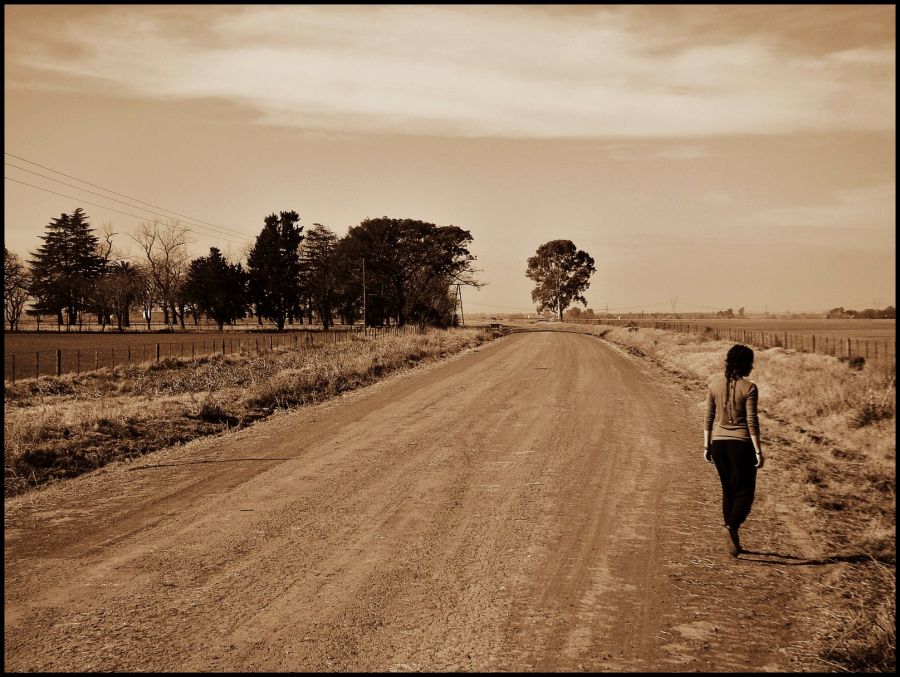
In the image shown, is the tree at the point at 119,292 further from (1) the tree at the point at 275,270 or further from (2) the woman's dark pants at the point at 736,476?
(2) the woman's dark pants at the point at 736,476

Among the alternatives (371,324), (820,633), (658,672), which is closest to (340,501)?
(658,672)

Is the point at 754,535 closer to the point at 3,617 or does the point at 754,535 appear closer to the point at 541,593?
the point at 541,593

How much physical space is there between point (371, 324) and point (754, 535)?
225 ft

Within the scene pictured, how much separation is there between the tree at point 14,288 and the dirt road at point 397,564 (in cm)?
8957

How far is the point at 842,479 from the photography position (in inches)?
356

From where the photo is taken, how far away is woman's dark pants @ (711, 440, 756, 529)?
590cm

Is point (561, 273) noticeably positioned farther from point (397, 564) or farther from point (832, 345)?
point (397, 564)

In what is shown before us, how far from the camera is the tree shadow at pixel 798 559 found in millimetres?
5777

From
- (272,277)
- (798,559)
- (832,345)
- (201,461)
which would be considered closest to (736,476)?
(798,559)

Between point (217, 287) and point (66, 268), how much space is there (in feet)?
81.5

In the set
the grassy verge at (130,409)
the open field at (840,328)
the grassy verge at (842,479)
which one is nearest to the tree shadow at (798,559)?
the grassy verge at (842,479)

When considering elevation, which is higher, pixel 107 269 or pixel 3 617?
pixel 107 269

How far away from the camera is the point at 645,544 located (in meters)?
6.18

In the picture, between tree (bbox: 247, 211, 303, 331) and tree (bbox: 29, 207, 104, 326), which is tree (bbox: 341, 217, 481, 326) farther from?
tree (bbox: 29, 207, 104, 326)
